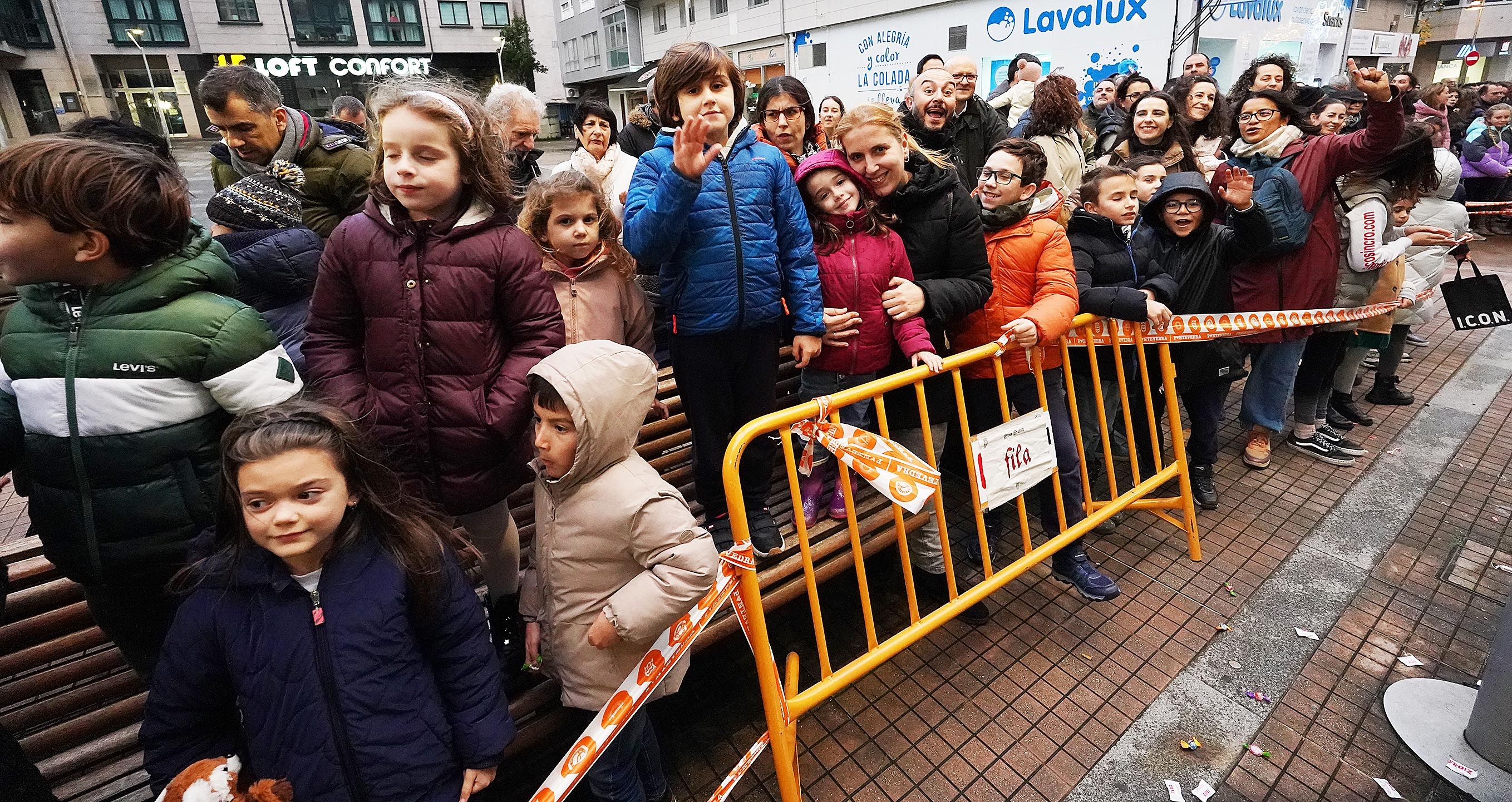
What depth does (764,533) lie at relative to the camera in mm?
2844

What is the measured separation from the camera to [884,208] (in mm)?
2977

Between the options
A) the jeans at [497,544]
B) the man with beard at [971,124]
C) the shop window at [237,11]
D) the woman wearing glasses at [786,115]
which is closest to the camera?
the jeans at [497,544]

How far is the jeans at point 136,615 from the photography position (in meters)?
1.93

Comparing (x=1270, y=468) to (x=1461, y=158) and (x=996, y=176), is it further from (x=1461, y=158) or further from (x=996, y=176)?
(x=1461, y=158)

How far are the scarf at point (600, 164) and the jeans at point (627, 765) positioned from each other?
3502 millimetres

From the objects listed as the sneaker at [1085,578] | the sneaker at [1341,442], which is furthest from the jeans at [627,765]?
the sneaker at [1341,442]

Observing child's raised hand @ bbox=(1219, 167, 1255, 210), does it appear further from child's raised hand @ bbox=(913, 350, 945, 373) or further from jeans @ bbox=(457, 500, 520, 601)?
jeans @ bbox=(457, 500, 520, 601)

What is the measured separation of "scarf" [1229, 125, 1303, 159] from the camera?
4051mm

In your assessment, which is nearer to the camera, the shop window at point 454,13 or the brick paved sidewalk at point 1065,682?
the brick paved sidewalk at point 1065,682

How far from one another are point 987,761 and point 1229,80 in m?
15.2

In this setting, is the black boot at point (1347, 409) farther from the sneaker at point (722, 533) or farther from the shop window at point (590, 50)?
the shop window at point (590, 50)

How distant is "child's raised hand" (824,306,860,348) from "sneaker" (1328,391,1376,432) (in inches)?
168

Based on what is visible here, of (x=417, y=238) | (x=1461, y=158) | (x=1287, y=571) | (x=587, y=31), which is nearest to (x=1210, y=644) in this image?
(x=1287, y=571)

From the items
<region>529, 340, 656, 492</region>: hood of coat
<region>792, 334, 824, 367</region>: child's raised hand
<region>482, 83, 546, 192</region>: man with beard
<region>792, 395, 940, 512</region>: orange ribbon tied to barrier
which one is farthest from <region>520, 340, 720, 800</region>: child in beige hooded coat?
<region>482, 83, 546, 192</region>: man with beard
